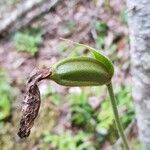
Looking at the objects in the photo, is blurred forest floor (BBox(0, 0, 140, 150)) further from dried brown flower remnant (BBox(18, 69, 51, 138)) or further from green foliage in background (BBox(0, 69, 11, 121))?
dried brown flower remnant (BBox(18, 69, 51, 138))

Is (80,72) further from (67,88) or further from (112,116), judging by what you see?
(67,88)

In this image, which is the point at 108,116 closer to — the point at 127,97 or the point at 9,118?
the point at 127,97

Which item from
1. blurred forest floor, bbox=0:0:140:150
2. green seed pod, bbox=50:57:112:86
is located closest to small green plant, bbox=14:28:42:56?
blurred forest floor, bbox=0:0:140:150

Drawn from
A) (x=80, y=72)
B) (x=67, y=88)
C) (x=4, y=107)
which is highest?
(x=80, y=72)

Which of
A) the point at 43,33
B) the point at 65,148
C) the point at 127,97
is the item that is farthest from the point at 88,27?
the point at 65,148

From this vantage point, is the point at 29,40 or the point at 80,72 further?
the point at 29,40

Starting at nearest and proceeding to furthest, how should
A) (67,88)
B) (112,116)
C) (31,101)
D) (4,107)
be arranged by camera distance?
(31,101)
(112,116)
(4,107)
(67,88)

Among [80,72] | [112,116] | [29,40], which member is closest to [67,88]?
[112,116]
